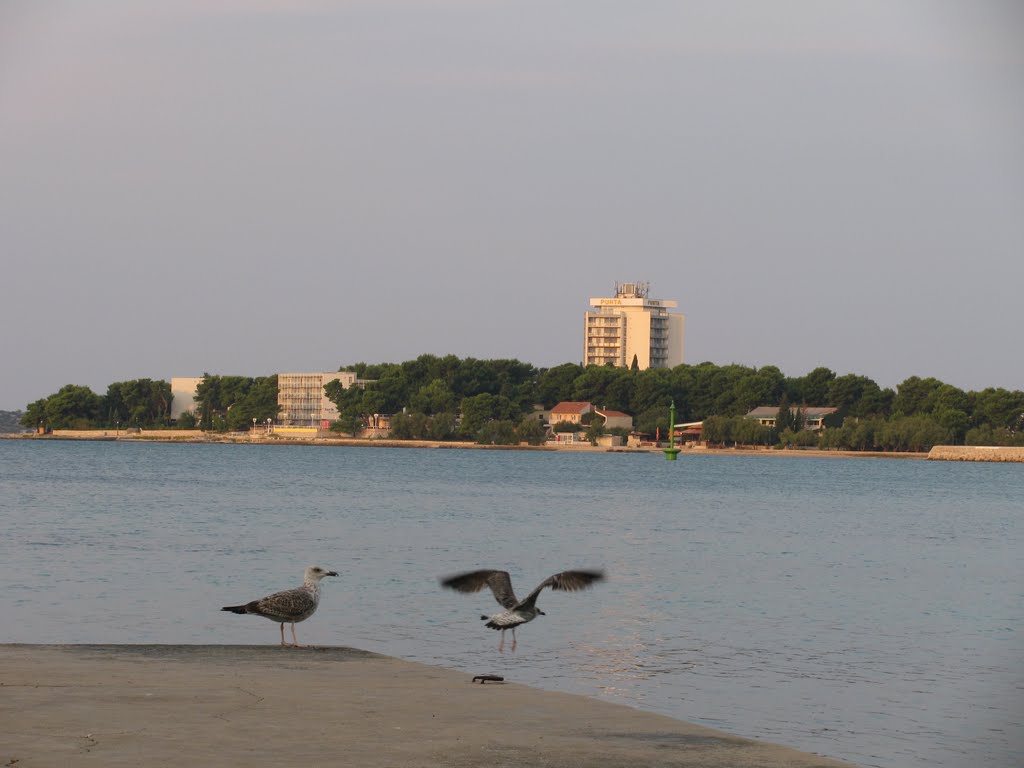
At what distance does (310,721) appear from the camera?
12789 millimetres

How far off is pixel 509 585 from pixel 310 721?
518 centimetres

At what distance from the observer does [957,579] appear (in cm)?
4159

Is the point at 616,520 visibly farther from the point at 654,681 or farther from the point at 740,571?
the point at 654,681

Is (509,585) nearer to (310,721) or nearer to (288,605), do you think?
(288,605)

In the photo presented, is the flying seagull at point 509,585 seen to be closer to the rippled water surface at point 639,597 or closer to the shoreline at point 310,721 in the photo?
the shoreline at point 310,721

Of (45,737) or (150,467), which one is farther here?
(150,467)

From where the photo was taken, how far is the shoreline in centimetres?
1143

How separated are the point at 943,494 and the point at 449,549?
77506mm

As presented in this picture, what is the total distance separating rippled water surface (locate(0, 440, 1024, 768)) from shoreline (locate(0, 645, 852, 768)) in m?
3.46

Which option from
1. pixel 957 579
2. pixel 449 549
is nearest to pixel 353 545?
pixel 449 549

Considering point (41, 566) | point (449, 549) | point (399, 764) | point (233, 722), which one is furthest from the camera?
point (449, 549)

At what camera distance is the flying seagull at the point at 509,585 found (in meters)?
16.7

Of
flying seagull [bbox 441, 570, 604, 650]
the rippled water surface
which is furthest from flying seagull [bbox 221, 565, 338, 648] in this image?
the rippled water surface

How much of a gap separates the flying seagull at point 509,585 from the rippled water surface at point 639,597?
6.37 ft
